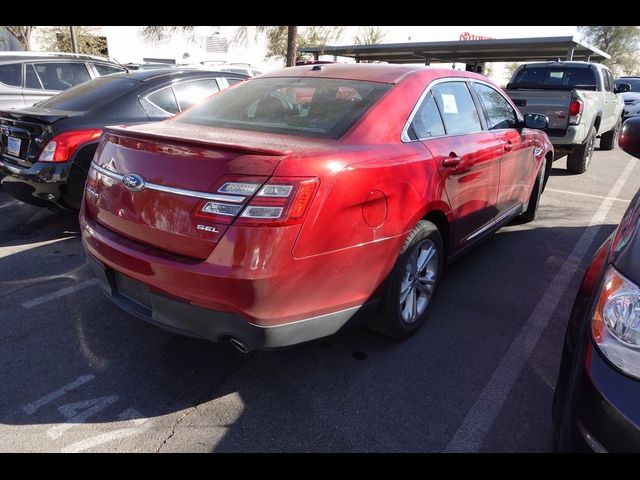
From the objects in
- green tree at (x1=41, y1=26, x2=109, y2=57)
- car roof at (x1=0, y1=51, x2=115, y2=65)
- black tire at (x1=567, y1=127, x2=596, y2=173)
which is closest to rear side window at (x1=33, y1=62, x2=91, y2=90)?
car roof at (x1=0, y1=51, x2=115, y2=65)

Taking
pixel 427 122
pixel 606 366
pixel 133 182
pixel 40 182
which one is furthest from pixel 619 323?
pixel 40 182

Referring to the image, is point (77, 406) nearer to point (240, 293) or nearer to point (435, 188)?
point (240, 293)

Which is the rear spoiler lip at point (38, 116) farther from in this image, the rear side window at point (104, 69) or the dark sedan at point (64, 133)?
the rear side window at point (104, 69)

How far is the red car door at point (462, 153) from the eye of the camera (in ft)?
10.1

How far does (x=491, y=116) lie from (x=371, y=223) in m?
2.17

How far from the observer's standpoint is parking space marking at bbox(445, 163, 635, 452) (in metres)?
2.29

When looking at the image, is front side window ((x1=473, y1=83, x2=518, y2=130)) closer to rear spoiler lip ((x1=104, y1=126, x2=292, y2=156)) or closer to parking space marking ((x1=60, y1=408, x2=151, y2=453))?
rear spoiler lip ((x1=104, y1=126, x2=292, y2=156))

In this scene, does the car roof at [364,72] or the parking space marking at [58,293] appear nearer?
the car roof at [364,72]

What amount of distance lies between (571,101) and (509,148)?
4461mm

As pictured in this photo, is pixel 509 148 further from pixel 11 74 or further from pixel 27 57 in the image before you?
pixel 27 57

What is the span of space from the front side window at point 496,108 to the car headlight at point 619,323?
8.18ft

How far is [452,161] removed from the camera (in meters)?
3.09

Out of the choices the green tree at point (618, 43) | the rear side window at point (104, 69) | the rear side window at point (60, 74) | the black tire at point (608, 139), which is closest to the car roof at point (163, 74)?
the rear side window at point (60, 74)

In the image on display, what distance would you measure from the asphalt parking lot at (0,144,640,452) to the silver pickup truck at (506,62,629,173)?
186 inches
